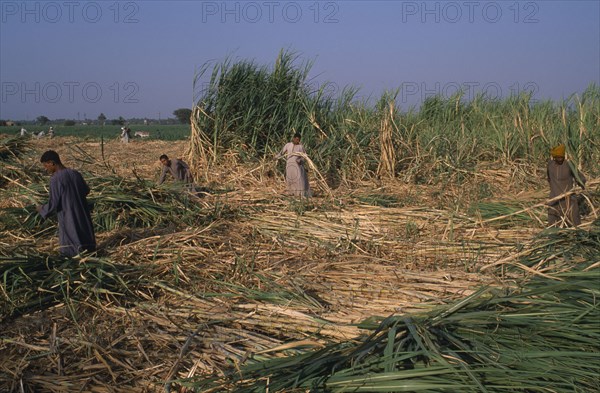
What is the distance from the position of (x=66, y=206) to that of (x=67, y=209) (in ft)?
0.08

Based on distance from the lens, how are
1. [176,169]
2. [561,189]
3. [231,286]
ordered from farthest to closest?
[176,169]
[561,189]
[231,286]

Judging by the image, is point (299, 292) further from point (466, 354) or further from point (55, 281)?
point (55, 281)

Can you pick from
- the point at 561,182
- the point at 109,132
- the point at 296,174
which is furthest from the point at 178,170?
A: the point at 109,132

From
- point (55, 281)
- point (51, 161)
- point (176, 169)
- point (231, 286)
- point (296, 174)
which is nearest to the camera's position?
point (55, 281)

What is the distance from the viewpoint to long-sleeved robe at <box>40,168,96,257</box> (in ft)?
15.4

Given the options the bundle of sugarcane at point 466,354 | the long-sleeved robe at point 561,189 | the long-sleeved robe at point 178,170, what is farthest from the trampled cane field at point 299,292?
the long-sleeved robe at point 178,170

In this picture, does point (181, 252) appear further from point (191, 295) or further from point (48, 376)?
point (48, 376)

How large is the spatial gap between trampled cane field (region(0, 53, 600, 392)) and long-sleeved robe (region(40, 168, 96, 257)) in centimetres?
24

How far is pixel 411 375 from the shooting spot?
2.69m

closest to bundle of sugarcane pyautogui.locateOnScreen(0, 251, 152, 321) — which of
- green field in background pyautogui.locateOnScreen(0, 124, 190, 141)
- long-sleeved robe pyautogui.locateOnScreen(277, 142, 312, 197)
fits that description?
long-sleeved robe pyautogui.locateOnScreen(277, 142, 312, 197)

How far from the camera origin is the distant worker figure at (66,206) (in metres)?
4.69

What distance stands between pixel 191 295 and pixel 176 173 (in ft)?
12.5

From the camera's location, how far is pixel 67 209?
15.5 ft

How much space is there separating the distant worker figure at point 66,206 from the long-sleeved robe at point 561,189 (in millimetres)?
4281
